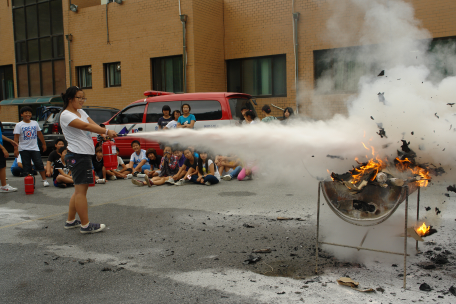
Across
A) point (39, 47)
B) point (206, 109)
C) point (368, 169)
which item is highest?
point (39, 47)

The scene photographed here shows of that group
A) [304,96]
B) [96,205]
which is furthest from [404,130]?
[304,96]

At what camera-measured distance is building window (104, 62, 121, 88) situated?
54.0 feet

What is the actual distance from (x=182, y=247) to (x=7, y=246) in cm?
205

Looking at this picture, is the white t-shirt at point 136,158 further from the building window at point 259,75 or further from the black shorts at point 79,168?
the building window at point 259,75

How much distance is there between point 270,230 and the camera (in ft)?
15.6

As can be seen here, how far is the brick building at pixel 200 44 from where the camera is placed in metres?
12.2

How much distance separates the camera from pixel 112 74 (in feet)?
54.4

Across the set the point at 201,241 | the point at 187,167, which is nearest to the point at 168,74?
the point at 187,167

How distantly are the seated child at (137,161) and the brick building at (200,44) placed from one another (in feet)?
15.1

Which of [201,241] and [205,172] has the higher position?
[205,172]

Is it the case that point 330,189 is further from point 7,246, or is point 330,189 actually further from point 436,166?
point 7,246

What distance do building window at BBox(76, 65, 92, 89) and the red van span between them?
7.03 meters

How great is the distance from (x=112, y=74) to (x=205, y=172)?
32.1ft

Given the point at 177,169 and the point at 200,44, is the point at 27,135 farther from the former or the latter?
the point at 200,44
